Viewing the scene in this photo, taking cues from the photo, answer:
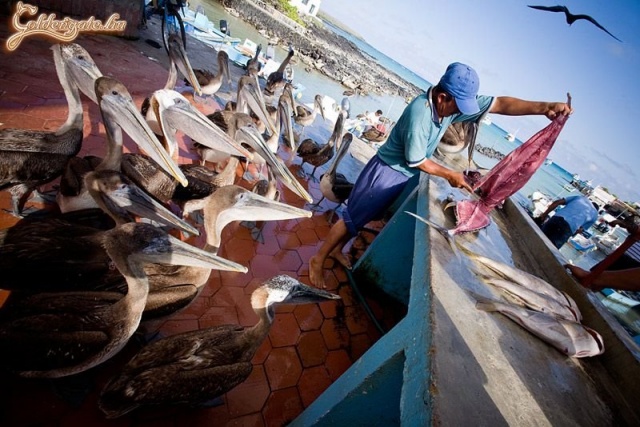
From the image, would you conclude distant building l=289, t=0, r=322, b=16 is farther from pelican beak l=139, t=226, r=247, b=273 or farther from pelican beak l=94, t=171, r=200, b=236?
pelican beak l=139, t=226, r=247, b=273

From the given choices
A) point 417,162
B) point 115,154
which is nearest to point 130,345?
point 115,154

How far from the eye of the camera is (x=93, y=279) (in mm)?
2270

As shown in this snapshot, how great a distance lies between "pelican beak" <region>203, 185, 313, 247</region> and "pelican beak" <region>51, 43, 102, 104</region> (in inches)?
80.0

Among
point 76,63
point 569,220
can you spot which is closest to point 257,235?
point 76,63

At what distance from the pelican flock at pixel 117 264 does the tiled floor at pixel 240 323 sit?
1.29 ft

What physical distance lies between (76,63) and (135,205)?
81.5 inches

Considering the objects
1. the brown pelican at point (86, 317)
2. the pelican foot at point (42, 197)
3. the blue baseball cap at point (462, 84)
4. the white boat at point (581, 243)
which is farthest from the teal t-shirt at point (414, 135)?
the white boat at point (581, 243)

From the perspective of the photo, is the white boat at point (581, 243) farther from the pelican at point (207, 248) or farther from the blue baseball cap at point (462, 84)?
the pelican at point (207, 248)

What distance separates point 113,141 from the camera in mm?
2893

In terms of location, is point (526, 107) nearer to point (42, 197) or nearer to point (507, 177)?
point (507, 177)

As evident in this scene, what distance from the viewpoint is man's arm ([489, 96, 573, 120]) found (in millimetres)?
2914

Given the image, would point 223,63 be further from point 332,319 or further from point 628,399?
point 628,399

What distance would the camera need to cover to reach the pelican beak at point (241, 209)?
A: 2.58 metres

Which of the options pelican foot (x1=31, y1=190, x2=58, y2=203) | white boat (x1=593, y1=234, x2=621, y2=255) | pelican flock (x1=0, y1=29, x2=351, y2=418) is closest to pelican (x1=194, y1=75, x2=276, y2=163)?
pelican flock (x1=0, y1=29, x2=351, y2=418)
